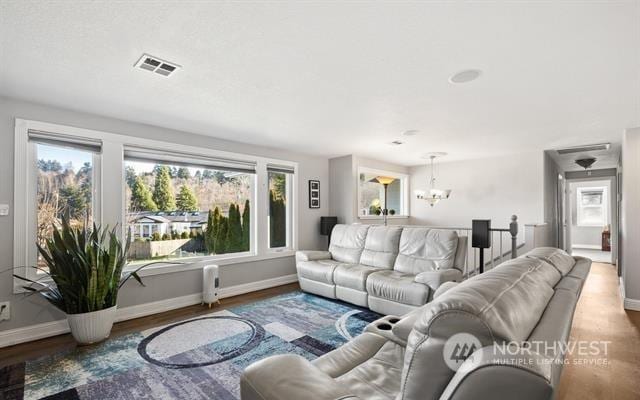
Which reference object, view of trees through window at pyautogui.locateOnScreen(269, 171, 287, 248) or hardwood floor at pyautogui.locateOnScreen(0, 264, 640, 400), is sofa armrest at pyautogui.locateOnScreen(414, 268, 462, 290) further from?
view of trees through window at pyautogui.locateOnScreen(269, 171, 287, 248)

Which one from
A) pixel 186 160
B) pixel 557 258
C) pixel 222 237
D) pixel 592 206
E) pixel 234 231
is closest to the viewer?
pixel 557 258

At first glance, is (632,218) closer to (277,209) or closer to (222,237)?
(277,209)

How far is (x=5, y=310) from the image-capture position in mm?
2771

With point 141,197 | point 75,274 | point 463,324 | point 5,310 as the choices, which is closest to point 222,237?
point 141,197

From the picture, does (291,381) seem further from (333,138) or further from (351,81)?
(333,138)

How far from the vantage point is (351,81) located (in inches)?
99.7

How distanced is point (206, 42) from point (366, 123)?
2.23 m

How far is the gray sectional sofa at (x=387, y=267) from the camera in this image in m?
3.26

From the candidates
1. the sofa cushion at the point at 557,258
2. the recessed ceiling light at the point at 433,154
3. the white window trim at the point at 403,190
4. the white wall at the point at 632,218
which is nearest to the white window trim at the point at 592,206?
the white window trim at the point at 403,190

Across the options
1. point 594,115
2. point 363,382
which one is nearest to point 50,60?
point 363,382

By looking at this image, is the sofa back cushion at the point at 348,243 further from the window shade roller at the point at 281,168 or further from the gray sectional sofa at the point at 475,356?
the gray sectional sofa at the point at 475,356

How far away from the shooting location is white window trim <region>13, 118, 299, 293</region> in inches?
111

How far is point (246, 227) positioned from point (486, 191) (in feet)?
15.7

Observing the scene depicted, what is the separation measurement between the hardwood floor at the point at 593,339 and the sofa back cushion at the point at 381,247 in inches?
53.7
